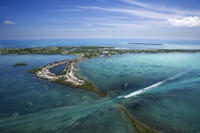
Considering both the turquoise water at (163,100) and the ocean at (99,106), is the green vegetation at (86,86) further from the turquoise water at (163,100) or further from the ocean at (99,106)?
the turquoise water at (163,100)

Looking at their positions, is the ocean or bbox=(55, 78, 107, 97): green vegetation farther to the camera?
bbox=(55, 78, 107, 97): green vegetation

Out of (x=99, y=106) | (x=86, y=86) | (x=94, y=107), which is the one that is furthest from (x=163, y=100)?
(x=86, y=86)

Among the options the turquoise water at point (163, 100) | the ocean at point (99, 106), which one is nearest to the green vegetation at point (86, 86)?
the ocean at point (99, 106)

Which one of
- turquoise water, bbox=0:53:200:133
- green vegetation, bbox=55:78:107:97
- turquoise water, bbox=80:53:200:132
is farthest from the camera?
green vegetation, bbox=55:78:107:97

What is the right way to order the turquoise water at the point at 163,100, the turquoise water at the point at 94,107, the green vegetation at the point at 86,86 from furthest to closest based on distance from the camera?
the green vegetation at the point at 86,86
the turquoise water at the point at 163,100
the turquoise water at the point at 94,107

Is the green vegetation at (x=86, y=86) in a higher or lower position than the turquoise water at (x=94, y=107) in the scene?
higher

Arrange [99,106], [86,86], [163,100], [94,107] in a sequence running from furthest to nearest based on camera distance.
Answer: [86,86] < [163,100] < [99,106] < [94,107]

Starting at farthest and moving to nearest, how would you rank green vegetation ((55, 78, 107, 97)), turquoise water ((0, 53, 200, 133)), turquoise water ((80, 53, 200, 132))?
green vegetation ((55, 78, 107, 97)) → turquoise water ((80, 53, 200, 132)) → turquoise water ((0, 53, 200, 133))

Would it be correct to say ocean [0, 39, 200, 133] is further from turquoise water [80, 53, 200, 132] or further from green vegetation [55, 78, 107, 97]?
green vegetation [55, 78, 107, 97]

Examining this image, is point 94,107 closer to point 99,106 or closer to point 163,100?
point 99,106

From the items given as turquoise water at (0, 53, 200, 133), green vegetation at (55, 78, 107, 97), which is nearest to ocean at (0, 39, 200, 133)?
turquoise water at (0, 53, 200, 133)

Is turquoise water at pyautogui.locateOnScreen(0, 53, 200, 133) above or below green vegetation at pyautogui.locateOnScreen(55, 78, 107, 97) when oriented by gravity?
below
